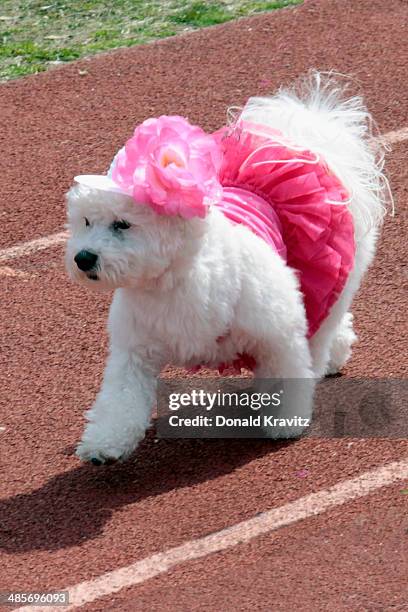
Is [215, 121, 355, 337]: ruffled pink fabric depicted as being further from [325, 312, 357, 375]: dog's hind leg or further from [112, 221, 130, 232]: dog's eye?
[112, 221, 130, 232]: dog's eye

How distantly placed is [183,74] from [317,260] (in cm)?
395

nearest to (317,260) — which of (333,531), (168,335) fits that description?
(168,335)

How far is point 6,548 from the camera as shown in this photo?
5.18 meters

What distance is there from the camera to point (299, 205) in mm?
5742

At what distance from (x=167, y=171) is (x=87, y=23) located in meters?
5.78

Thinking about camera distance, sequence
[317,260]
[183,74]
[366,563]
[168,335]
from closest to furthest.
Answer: [366,563] < [168,335] < [317,260] < [183,74]

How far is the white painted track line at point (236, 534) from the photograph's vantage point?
16.1 ft

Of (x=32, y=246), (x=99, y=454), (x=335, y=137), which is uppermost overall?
(x=335, y=137)

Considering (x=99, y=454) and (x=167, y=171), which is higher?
(x=167, y=171)

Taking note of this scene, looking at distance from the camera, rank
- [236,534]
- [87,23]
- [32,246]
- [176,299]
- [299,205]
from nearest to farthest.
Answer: [236,534]
[176,299]
[299,205]
[32,246]
[87,23]

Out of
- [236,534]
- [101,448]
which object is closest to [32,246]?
[101,448]

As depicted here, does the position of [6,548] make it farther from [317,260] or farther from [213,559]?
[317,260]

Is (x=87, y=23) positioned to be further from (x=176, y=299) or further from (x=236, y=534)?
(x=236, y=534)

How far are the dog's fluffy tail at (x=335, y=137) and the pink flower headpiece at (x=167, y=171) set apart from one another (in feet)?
2.65
